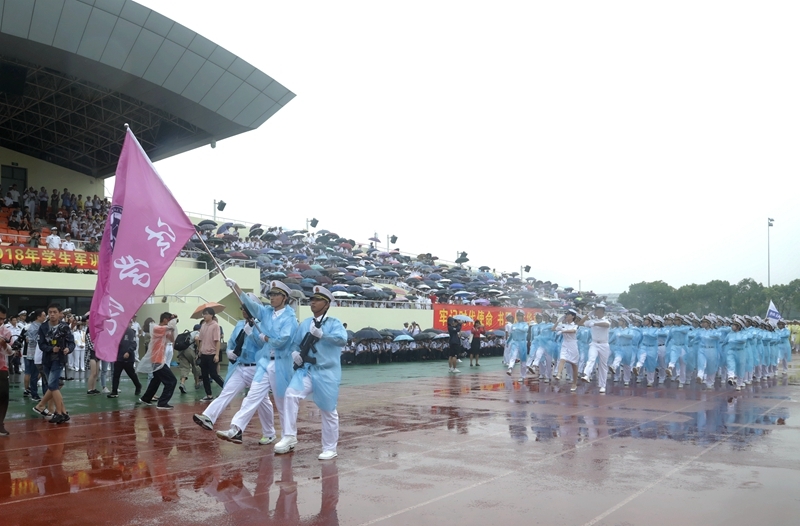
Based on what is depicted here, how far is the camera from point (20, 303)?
21.3 m

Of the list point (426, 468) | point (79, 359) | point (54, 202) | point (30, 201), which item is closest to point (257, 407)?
point (426, 468)

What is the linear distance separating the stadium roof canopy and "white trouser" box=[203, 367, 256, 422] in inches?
581

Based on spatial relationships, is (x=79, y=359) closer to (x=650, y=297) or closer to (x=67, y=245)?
(x=67, y=245)

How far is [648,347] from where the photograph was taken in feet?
51.3

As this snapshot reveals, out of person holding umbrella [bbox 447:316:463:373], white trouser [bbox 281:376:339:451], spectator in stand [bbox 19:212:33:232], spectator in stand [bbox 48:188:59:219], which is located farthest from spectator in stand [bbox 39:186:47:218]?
white trouser [bbox 281:376:339:451]

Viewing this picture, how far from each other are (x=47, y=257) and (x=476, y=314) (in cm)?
1705

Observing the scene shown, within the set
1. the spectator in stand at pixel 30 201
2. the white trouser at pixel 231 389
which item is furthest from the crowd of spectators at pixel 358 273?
the white trouser at pixel 231 389

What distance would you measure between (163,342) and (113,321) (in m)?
4.17

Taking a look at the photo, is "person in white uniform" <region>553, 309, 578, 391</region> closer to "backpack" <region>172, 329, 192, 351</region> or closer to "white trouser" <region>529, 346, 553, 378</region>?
"white trouser" <region>529, 346, 553, 378</region>

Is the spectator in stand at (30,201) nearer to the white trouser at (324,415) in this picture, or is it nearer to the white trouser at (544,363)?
the white trouser at (544,363)

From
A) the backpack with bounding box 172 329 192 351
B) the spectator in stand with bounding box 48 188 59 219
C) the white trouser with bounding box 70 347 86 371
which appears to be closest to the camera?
the backpack with bounding box 172 329 192 351

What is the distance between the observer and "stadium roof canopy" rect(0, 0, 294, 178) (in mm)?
18688

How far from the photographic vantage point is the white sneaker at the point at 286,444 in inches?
280

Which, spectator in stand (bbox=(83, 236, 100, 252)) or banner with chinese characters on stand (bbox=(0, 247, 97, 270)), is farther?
spectator in stand (bbox=(83, 236, 100, 252))
